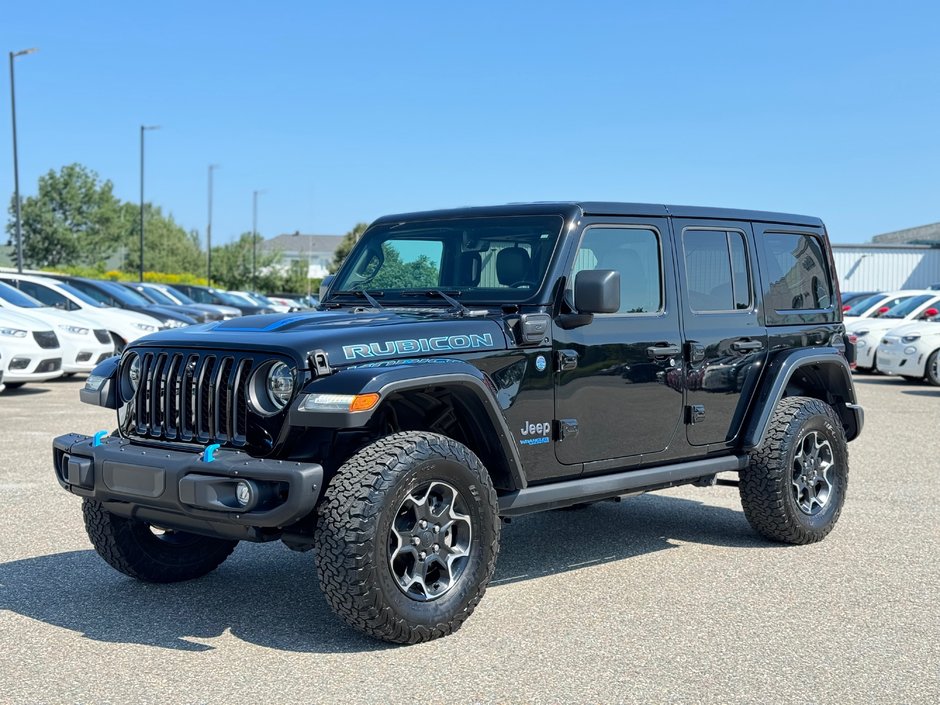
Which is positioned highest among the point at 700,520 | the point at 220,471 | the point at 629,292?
the point at 629,292

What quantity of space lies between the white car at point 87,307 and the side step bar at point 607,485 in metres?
13.3

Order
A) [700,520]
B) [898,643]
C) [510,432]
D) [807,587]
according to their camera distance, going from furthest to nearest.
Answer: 1. [700,520]
2. [807,587]
3. [510,432]
4. [898,643]

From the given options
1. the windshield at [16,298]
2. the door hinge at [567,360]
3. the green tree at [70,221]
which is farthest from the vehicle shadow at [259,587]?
the green tree at [70,221]

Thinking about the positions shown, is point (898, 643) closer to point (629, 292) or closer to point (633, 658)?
point (633, 658)

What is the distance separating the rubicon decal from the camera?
4781 millimetres

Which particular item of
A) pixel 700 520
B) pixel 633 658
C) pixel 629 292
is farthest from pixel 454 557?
pixel 700 520

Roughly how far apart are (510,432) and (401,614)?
3.35 ft

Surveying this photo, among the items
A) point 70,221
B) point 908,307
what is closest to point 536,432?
point 908,307

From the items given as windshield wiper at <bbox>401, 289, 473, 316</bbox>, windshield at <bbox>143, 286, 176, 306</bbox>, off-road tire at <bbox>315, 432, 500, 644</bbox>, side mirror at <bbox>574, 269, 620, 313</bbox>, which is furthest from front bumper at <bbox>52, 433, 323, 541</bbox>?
windshield at <bbox>143, 286, 176, 306</bbox>

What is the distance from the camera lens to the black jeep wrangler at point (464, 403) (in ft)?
15.1

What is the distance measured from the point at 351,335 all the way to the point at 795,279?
3.46 metres

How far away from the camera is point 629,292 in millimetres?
6012

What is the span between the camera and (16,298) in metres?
16.8

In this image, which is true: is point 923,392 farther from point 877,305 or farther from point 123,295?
point 123,295
